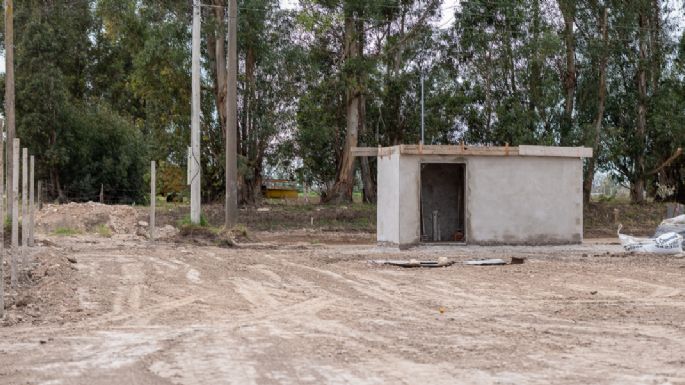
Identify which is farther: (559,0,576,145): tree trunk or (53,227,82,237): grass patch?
(559,0,576,145): tree trunk

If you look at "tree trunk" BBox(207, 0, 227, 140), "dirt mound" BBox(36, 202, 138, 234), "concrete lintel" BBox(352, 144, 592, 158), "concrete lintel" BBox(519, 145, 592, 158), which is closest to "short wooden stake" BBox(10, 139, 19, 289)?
"concrete lintel" BBox(352, 144, 592, 158)

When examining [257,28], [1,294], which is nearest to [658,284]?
[1,294]

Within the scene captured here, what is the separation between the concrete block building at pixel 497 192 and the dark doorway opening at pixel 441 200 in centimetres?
137

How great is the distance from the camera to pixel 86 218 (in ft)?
93.3

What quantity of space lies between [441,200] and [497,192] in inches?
105

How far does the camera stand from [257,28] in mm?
32688

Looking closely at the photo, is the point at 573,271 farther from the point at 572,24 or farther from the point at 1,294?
the point at 572,24

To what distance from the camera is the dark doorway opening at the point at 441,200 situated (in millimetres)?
24094

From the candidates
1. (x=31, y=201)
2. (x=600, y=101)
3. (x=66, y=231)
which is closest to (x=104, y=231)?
(x=66, y=231)

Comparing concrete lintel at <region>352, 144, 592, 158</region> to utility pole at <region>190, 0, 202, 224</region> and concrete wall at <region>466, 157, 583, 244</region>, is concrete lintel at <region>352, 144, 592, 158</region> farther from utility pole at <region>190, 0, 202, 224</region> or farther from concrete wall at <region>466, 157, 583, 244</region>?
utility pole at <region>190, 0, 202, 224</region>

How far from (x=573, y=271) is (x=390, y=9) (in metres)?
21.0

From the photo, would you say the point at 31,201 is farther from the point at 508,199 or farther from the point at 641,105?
the point at 641,105

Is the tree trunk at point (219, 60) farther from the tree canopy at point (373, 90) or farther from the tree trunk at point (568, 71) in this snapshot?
the tree trunk at point (568, 71)

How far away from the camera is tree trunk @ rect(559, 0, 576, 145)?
36.1 meters
